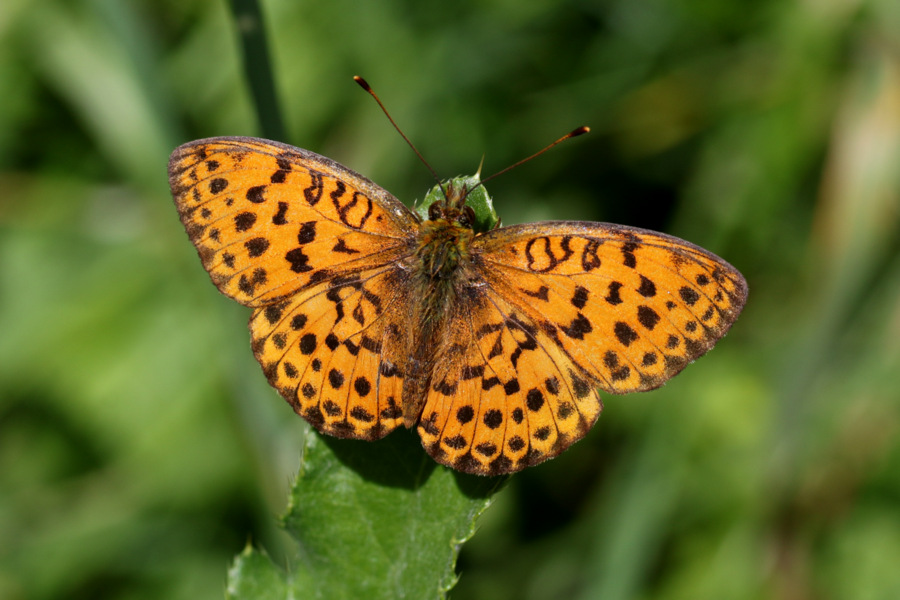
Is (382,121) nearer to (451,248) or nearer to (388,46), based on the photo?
(388,46)

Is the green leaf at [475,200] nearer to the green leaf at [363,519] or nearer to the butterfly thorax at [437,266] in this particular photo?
the butterfly thorax at [437,266]

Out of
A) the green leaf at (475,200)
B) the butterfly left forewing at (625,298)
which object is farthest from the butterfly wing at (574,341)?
the green leaf at (475,200)

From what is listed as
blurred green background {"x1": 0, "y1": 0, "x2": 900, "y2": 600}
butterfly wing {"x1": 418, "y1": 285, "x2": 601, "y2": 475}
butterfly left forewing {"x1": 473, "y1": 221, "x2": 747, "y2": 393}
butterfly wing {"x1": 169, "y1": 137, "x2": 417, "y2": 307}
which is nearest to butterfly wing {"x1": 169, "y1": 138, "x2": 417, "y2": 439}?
butterfly wing {"x1": 169, "y1": 137, "x2": 417, "y2": 307}

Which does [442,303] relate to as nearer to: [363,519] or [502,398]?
[502,398]

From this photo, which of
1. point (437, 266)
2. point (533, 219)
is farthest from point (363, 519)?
point (533, 219)

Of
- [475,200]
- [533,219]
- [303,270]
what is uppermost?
[303,270]

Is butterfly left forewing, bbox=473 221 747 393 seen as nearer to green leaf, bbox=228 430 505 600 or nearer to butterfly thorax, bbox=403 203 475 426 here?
butterfly thorax, bbox=403 203 475 426

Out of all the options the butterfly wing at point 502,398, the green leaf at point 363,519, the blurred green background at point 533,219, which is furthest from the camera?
the blurred green background at point 533,219
